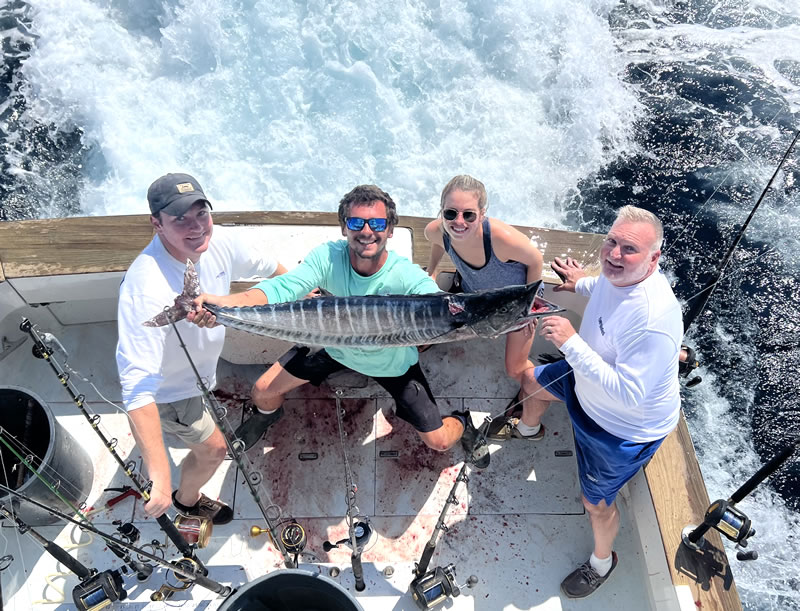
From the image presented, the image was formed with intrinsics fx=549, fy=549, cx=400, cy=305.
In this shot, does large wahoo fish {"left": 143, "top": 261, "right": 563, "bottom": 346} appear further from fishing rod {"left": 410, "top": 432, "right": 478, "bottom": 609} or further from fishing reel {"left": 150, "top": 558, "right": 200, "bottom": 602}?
fishing reel {"left": 150, "top": 558, "right": 200, "bottom": 602}

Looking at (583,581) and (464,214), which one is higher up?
(464,214)

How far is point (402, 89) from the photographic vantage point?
7906mm

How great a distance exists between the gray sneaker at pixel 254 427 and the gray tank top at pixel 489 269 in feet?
4.61

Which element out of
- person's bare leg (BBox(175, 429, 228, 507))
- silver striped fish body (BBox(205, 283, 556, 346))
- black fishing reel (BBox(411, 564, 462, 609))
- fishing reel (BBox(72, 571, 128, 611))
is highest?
silver striped fish body (BBox(205, 283, 556, 346))

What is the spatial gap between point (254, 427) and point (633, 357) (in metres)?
2.18

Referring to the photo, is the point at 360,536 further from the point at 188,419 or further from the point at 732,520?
the point at 732,520

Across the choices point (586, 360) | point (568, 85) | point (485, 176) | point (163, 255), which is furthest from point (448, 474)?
point (568, 85)

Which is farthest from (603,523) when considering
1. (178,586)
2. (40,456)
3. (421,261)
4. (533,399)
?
(40,456)

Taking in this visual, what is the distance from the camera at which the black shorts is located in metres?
2.98

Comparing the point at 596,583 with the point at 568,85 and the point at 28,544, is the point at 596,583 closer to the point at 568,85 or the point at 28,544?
the point at 28,544

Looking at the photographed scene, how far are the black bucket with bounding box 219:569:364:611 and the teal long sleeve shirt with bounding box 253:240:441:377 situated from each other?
996 mm

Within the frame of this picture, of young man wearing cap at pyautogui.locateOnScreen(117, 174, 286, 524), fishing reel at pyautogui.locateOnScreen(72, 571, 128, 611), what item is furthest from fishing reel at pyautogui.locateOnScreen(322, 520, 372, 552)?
fishing reel at pyautogui.locateOnScreen(72, 571, 128, 611)

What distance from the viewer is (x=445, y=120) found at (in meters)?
7.70

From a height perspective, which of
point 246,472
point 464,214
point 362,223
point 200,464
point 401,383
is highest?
point 362,223
